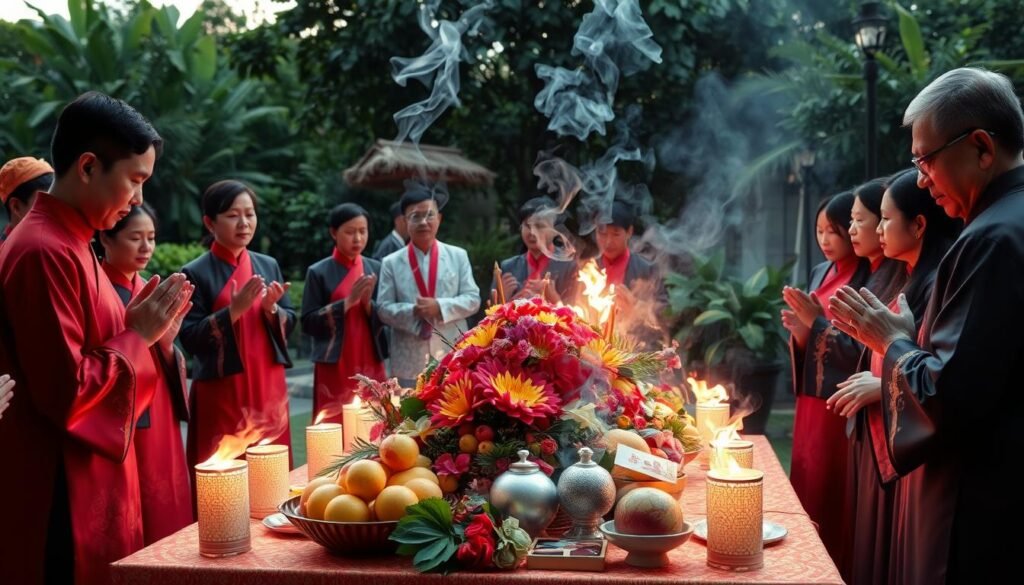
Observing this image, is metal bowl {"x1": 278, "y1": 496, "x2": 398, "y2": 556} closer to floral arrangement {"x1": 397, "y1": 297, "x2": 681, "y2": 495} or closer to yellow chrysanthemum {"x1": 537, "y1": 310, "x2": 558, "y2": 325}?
floral arrangement {"x1": 397, "y1": 297, "x2": 681, "y2": 495}

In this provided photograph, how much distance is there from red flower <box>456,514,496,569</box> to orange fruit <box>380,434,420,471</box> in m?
0.32

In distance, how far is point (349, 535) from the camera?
2.15m

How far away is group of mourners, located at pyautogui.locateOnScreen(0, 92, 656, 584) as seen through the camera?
96.7 inches

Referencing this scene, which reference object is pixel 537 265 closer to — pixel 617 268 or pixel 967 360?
pixel 617 268

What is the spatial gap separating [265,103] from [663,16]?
51.6 ft

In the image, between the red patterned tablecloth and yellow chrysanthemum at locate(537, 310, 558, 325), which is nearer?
the red patterned tablecloth

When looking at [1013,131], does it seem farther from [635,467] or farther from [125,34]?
[125,34]

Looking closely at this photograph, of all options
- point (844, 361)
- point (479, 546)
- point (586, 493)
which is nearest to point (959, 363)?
point (586, 493)

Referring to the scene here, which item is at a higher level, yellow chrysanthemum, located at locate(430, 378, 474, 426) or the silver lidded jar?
yellow chrysanthemum, located at locate(430, 378, 474, 426)

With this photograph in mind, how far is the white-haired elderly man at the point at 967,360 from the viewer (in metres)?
2.15

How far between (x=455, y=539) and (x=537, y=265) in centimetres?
395

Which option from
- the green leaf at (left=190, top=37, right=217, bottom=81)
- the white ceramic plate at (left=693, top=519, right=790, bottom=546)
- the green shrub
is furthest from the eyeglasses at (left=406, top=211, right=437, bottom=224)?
the green leaf at (left=190, top=37, right=217, bottom=81)

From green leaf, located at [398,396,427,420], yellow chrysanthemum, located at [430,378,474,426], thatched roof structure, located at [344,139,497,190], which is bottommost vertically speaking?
green leaf, located at [398,396,427,420]

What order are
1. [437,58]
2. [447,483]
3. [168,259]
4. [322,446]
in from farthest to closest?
[168,259] → [437,58] → [322,446] → [447,483]
